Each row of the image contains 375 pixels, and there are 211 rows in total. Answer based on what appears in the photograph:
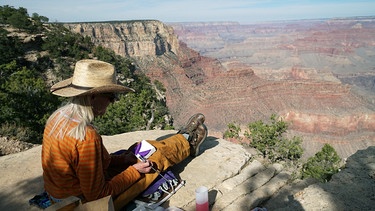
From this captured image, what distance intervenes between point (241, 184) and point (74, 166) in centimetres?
281

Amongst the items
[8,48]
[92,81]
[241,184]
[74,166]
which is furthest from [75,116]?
[8,48]

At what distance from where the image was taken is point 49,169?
2971 millimetres

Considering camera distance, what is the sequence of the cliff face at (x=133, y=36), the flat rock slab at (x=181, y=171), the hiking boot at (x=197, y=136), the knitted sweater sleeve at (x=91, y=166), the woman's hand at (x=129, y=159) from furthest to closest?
the cliff face at (x=133, y=36), the hiking boot at (x=197, y=136), the flat rock slab at (x=181, y=171), the woman's hand at (x=129, y=159), the knitted sweater sleeve at (x=91, y=166)

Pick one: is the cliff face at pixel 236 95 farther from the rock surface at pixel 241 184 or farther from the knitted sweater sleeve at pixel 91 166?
the knitted sweater sleeve at pixel 91 166

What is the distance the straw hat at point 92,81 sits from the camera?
2862mm

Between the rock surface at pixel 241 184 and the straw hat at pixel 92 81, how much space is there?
195cm

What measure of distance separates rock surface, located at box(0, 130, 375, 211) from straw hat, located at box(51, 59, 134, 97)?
1.95m

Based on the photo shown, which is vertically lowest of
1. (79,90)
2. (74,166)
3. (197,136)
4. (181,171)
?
(181,171)

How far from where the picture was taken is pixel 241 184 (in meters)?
4.75

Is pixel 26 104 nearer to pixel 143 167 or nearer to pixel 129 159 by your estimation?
pixel 129 159

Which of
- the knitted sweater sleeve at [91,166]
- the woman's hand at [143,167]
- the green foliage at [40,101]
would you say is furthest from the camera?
the green foliage at [40,101]

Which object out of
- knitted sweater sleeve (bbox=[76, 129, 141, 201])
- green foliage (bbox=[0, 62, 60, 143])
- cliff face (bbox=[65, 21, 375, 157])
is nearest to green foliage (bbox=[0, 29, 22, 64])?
green foliage (bbox=[0, 62, 60, 143])

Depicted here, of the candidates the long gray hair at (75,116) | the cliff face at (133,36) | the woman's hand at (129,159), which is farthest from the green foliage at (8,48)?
the cliff face at (133,36)

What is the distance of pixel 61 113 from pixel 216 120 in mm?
50772
